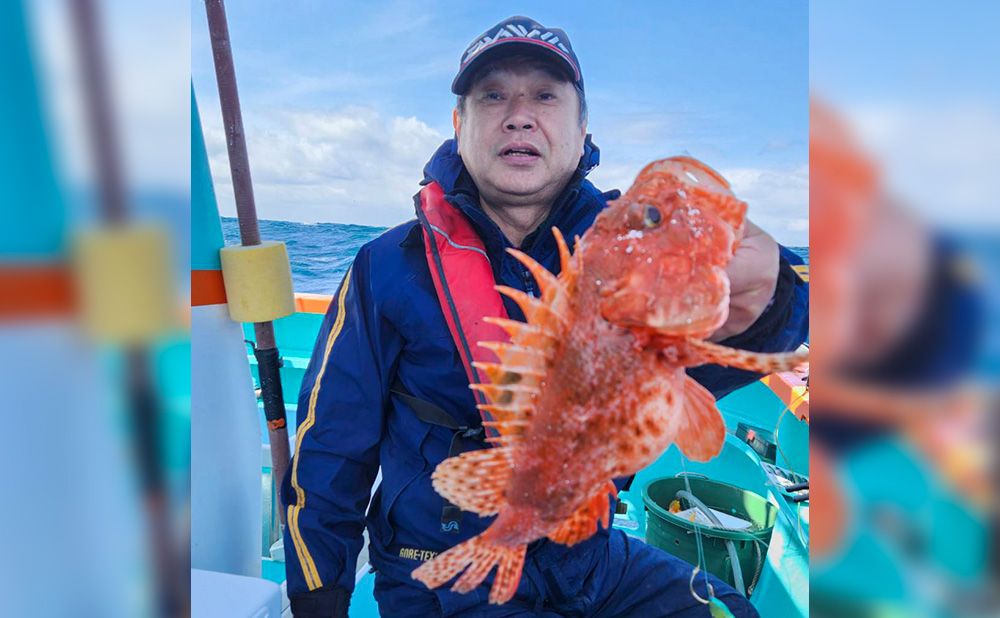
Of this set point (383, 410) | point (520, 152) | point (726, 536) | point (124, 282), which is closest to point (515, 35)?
point (520, 152)

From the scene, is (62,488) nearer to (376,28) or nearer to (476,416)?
(476,416)

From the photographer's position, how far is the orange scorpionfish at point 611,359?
34.3 inches

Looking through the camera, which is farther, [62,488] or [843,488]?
[843,488]

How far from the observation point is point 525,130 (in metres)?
1.50

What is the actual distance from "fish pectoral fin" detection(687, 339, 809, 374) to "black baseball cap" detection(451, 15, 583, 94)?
3.15 feet

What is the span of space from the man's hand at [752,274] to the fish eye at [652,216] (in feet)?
0.74

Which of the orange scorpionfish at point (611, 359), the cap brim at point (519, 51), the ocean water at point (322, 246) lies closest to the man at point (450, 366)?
the cap brim at point (519, 51)

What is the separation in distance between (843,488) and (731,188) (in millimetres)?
527

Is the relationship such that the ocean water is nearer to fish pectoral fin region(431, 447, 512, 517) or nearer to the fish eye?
fish pectoral fin region(431, 447, 512, 517)

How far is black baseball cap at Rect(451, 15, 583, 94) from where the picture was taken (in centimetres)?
147

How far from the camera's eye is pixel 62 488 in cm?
37

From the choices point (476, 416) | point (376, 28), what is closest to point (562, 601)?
point (476, 416)

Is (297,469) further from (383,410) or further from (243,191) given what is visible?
(243,191)

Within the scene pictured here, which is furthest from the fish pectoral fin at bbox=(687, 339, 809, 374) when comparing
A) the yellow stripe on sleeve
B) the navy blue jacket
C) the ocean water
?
the ocean water
